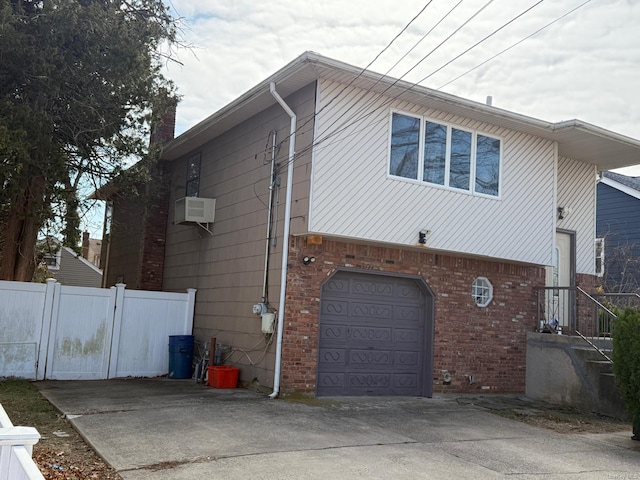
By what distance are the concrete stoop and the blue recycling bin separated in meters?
6.93

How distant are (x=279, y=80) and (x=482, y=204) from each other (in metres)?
4.57

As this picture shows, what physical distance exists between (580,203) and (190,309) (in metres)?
9.26

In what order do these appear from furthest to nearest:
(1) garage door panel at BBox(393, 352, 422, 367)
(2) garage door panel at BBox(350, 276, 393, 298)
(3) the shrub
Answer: (1) garage door panel at BBox(393, 352, 422, 367) → (2) garage door panel at BBox(350, 276, 393, 298) → (3) the shrub

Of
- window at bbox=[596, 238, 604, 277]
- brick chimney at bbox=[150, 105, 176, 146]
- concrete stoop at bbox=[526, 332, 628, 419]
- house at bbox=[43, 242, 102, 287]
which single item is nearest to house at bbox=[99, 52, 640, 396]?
concrete stoop at bbox=[526, 332, 628, 419]

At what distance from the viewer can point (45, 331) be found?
38.8 ft

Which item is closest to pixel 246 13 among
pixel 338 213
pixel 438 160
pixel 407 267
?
pixel 338 213

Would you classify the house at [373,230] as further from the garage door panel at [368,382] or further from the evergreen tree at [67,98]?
the evergreen tree at [67,98]

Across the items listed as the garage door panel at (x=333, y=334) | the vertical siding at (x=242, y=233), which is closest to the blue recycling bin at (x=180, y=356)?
the vertical siding at (x=242, y=233)

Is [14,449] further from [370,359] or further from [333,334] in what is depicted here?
[370,359]

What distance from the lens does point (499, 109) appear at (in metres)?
11.9

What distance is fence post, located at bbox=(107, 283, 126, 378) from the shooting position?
41.3 feet

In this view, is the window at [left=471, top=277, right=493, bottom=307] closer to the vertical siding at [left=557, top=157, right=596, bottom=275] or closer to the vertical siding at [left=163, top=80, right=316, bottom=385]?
the vertical siding at [left=557, top=157, right=596, bottom=275]

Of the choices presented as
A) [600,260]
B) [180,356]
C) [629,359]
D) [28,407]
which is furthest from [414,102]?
[600,260]

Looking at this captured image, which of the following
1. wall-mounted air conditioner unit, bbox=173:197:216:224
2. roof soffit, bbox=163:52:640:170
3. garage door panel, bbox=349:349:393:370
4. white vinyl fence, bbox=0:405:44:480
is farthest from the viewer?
wall-mounted air conditioner unit, bbox=173:197:216:224
